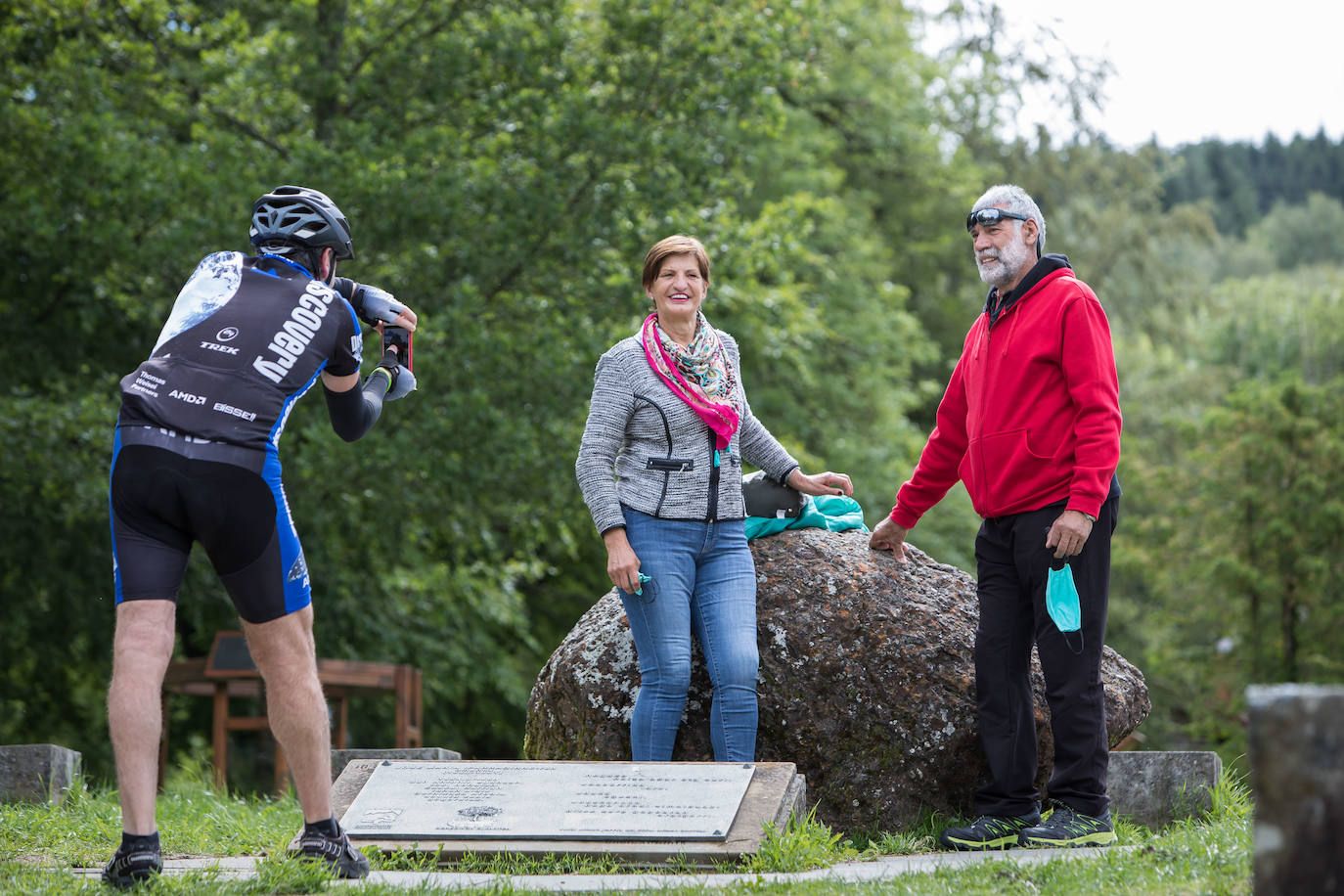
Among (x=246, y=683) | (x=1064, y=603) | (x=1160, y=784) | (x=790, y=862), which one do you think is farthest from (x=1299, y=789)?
(x=246, y=683)

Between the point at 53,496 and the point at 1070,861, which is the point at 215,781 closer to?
the point at 53,496

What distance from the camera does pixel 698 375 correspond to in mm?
5484

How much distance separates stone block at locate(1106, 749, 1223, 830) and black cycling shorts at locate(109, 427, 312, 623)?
3.59m

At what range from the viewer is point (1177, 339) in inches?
955

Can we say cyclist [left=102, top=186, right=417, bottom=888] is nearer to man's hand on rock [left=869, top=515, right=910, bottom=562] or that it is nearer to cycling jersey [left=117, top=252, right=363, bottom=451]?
cycling jersey [left=117, top=252, right=363, bottom=451]

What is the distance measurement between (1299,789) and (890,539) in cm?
345

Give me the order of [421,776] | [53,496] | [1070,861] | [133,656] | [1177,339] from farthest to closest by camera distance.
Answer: [1177,339], [53,496], [421,776], [1070,861], [133,656]

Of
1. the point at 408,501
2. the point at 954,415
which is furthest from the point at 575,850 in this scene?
the point at 408,501

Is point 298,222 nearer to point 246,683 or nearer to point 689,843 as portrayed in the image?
point 689,843

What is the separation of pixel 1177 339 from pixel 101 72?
18.7 meters

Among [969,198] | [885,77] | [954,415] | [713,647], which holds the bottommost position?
[713,647]

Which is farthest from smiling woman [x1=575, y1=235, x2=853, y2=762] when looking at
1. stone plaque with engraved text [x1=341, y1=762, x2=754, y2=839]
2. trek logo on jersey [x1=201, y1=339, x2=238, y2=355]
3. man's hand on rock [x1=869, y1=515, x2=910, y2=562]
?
trek logo on jersey [x1=201, y1=339, x2=238, y2=355]

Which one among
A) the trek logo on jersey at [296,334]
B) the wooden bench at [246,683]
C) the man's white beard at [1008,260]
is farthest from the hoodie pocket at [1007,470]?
the wooden bench at [246,683]

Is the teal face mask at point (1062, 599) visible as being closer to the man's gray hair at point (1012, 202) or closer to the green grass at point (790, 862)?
the green grass at point (790, 862)
